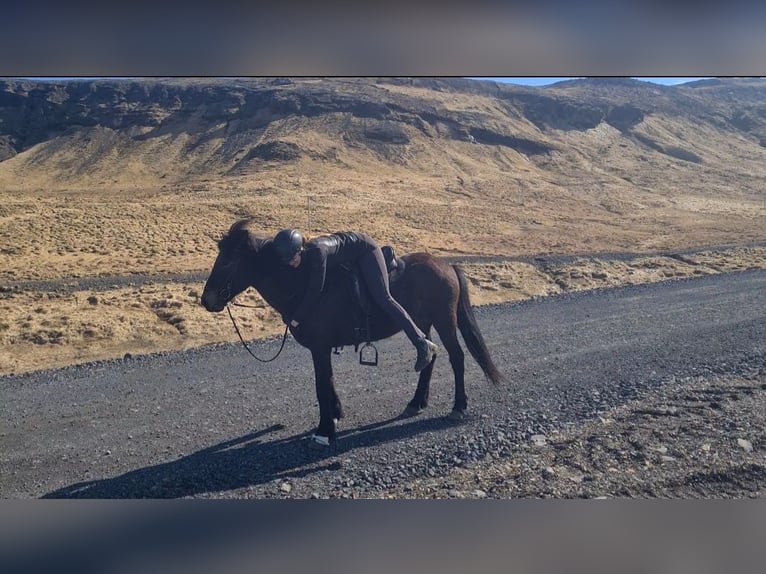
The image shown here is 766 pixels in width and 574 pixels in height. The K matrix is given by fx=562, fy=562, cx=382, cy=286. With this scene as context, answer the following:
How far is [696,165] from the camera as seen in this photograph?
510cm

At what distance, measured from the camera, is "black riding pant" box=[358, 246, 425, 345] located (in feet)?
12.0

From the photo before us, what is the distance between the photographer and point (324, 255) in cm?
356

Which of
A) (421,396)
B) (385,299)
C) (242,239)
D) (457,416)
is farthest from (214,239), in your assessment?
(457,416)

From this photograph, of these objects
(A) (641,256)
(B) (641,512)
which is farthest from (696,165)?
(B) (641,512)

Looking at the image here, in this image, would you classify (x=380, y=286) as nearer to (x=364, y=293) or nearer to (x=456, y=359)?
(x=364, y=293)

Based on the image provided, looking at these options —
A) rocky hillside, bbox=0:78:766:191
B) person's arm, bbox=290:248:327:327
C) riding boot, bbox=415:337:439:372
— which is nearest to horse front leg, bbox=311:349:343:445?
person's arm, bbox=290:248:327:327

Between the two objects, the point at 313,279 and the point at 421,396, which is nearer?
the point at 313,279

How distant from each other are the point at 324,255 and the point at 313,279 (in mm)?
168

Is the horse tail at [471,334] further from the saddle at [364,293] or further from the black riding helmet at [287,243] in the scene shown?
the black riding helmet at [287,243]

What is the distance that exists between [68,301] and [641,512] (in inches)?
182

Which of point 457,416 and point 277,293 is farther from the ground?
point 277,293

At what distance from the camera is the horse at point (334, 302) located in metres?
3.62

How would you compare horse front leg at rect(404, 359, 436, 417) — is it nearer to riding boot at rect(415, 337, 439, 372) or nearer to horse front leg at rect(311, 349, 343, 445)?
riding boot at rect(415, 337, 439, 372)

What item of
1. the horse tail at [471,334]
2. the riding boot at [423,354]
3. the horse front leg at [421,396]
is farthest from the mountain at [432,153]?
the horse front leg at [421,396]
